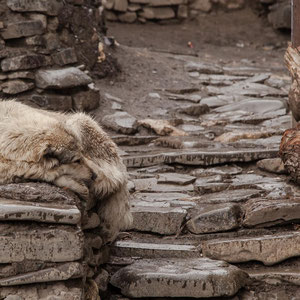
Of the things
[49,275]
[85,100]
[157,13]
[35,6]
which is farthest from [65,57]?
[157,13]

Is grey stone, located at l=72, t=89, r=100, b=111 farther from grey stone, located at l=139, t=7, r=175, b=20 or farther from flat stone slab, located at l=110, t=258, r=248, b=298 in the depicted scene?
grey stone, located at l=139, t=7, r=175, b=20

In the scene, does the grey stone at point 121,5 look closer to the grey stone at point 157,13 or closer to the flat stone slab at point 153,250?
the grey stone at point 157,13

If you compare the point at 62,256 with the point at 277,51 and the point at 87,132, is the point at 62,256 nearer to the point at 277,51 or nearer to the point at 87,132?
the point at 87,132

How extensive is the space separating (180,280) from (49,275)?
0.88 m

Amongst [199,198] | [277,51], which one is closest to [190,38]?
[277,51]

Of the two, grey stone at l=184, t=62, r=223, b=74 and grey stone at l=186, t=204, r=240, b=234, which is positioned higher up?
grey stone at l=186, t=204, r=240, b=234

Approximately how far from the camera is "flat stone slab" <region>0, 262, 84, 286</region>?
352cm

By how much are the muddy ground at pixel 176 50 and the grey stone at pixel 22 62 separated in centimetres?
83

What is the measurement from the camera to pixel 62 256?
360 centimetres

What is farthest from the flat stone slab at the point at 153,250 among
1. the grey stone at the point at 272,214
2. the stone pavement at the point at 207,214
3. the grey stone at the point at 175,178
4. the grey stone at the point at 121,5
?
Result: the grey stone at the point at 121,5

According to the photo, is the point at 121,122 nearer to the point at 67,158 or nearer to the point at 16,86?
the point at 16,86

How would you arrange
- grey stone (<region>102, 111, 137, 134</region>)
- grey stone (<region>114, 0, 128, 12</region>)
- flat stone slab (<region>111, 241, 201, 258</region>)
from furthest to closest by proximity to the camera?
grey stone (<region>114, 0, 128, 12</region>)
grey stone (<region>102, 111, 137, 134</region>)
flat stone slab (<region>111, 241, 201, 258</region>)

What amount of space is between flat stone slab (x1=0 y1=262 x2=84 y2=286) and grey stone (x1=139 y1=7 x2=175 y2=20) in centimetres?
908

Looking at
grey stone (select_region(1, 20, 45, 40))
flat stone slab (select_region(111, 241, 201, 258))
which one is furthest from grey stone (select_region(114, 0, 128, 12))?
flat stone slab (select_region(111, 241, 201, 258))
